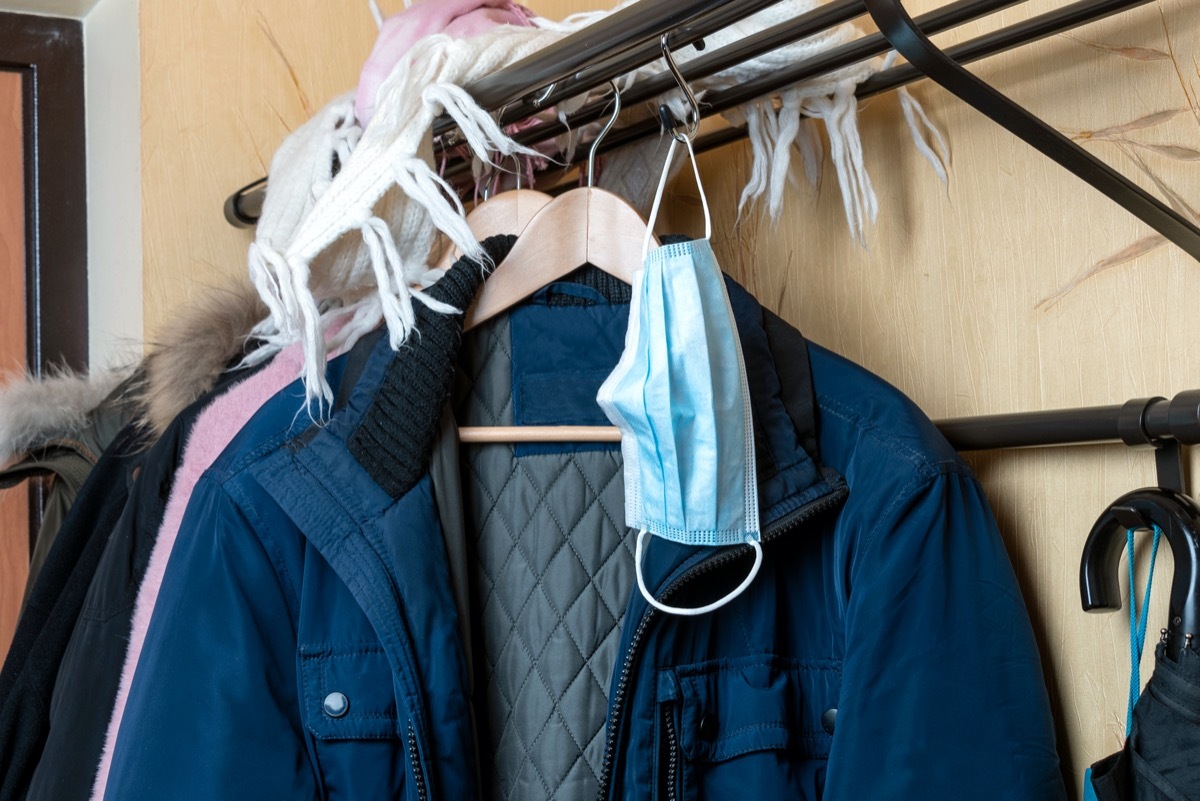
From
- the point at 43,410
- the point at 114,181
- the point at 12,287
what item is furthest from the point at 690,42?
the point at 12,287

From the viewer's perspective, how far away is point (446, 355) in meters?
0.84

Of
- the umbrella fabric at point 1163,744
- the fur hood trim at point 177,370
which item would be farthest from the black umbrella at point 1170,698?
the fur hood trim at point 177,370

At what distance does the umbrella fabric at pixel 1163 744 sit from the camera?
625 mm

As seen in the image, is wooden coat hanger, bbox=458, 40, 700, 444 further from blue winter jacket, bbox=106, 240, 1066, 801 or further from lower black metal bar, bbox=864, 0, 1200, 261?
lower black metal bar, bbox=864, 0, 1200, 261

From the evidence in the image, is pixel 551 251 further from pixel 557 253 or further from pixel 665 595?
pixel 665 595

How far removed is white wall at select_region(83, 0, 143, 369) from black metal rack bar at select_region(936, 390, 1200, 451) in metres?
1.11

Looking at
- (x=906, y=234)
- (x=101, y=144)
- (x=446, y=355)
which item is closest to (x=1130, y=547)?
(x=906, y=234)

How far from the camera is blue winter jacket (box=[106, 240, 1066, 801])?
73 centimetres

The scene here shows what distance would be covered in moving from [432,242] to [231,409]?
0.23 m

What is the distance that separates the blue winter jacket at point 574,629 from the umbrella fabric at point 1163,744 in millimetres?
57

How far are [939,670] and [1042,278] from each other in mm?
313

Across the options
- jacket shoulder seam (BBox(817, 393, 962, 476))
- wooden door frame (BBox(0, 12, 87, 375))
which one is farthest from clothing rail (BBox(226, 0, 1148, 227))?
wooden door frame (BBox(0, 12, 87, 375))

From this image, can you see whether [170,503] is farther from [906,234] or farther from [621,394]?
[906,234]

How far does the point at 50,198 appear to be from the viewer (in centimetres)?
157
